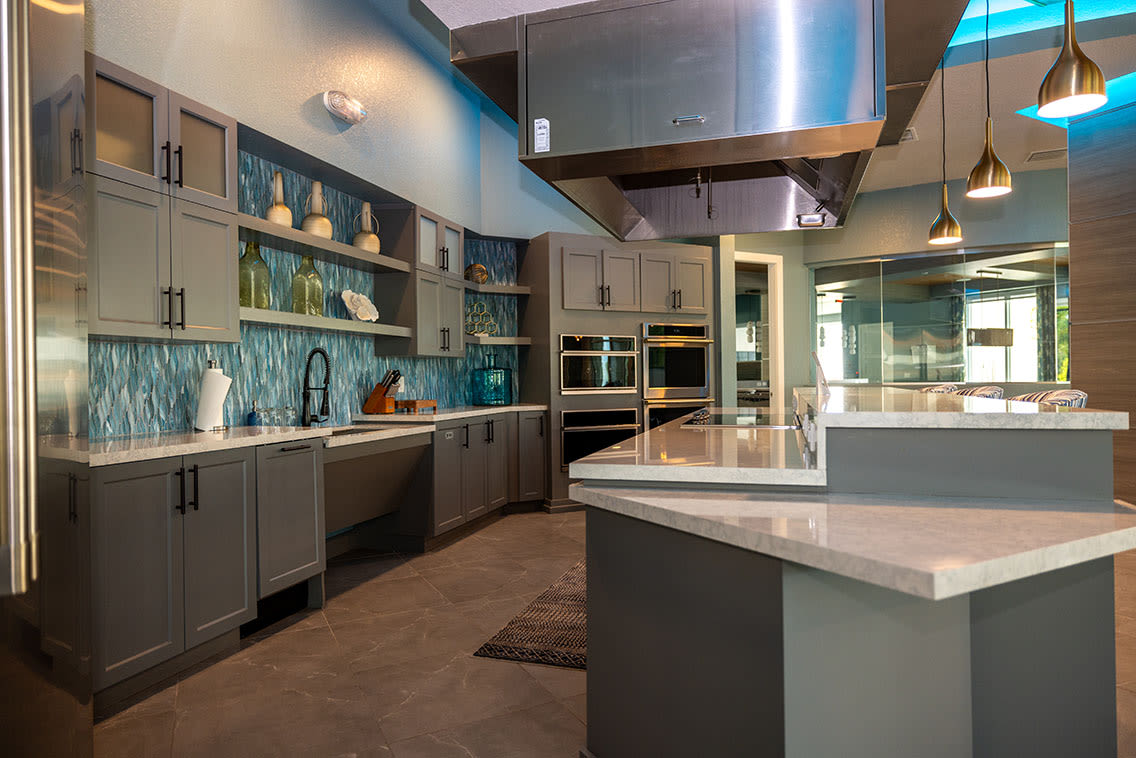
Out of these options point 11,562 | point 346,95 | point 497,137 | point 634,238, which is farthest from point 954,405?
point 497,137

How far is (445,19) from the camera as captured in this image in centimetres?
203

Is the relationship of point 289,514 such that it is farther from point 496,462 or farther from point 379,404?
point 496,462

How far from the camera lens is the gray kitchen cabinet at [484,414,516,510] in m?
5.11

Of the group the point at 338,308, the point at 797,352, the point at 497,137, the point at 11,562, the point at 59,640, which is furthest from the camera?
the point at 797,352

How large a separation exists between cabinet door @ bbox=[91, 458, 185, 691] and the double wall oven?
4.07 m

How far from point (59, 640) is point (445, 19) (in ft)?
6.02

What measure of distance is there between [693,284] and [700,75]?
436cm

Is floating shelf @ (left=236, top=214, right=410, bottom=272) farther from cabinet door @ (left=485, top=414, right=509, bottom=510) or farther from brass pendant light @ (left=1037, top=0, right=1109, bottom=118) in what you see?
brass pendant light @ (left=1037, top=0, right=1109, bottom=118)

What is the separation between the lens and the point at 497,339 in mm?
5660

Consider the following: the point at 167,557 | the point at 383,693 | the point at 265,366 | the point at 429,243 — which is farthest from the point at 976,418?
the point at 429,243

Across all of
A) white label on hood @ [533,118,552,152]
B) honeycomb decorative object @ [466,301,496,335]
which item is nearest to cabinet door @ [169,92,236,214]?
white label on hood @ [533,118,552,152]

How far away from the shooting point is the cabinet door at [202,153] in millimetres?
2754

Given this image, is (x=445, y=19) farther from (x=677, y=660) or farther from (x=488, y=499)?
(x=488, y=499)

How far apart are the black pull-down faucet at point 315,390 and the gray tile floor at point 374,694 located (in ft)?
3.12
